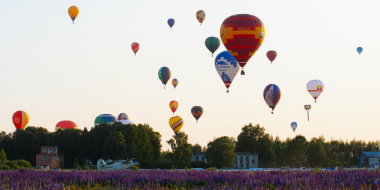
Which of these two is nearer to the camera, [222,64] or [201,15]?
[222,64]

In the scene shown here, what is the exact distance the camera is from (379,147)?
166125mm

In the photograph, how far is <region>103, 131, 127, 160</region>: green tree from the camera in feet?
298

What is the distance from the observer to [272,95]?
85.1 meters

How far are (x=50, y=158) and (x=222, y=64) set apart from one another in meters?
48.0

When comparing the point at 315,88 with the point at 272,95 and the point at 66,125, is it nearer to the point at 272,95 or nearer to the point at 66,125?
the point at 272,95

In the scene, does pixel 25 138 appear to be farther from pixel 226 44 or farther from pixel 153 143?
pixel 226 44

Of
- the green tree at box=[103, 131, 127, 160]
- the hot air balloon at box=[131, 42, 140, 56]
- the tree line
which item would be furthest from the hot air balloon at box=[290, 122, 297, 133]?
the green tree at box=[103, 131, 127, 160]

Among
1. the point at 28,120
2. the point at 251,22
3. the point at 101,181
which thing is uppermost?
the point at 251,22

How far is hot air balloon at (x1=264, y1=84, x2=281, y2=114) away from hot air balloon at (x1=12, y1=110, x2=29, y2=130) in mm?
60714

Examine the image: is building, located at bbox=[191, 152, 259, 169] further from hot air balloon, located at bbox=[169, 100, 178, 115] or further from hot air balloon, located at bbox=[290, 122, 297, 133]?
hot air balloon, located at bbox=[169, 100, 178, 115]

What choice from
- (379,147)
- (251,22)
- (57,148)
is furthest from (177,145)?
(379,147)

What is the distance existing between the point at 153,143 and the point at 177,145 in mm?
13291

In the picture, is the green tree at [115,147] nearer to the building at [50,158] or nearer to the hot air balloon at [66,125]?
the building at [50,158]

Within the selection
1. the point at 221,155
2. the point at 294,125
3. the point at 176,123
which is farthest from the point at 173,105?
the point at 294,125
